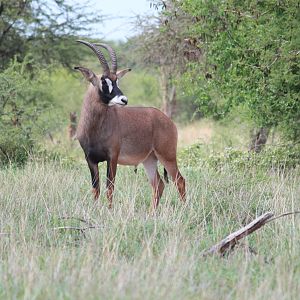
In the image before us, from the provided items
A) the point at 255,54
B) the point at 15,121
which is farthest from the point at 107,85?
the point at 15,121

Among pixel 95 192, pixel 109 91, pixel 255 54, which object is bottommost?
pixel 95 192

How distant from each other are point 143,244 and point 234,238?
29.2 inches

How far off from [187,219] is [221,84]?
461cm

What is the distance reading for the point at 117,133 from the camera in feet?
30.1

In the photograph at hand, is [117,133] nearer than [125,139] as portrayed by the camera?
Yes

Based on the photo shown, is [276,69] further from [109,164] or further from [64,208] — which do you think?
[64,208]

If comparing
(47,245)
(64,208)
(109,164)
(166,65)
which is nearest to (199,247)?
(47,245)

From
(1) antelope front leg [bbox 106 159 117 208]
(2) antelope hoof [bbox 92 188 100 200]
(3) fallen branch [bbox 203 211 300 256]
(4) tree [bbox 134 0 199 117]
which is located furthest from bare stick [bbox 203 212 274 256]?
(4) tree [bbox 134 0 199 117]

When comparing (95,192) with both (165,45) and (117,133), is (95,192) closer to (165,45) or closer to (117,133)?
(117,133)

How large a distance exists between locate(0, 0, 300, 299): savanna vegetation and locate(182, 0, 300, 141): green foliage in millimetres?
22

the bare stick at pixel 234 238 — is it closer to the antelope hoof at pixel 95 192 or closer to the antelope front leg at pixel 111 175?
the antelope front leg at pixel 111 175

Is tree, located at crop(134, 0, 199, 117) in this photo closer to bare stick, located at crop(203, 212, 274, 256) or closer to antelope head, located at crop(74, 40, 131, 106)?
antelope head, located at crop(74, 40, 131, 106)

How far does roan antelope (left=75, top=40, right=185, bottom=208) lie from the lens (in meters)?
8.96

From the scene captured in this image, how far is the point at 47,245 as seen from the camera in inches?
251
